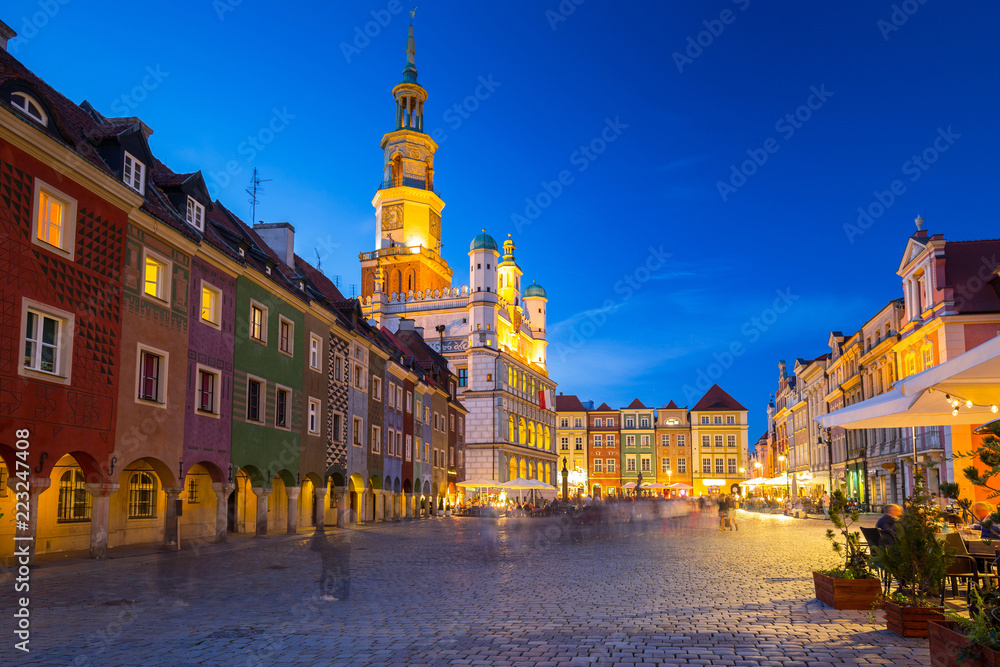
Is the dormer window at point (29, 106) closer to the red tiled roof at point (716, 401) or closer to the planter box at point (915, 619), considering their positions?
the planter box at point (915, 619)

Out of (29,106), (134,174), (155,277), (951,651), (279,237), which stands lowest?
(951,651)

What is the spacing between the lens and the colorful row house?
1759 centimetres

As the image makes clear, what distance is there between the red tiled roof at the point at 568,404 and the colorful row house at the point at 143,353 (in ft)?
314

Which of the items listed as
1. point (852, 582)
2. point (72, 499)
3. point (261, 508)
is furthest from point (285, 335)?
point (852, 582)

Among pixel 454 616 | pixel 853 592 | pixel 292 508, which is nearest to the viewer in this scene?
pixel 454 616

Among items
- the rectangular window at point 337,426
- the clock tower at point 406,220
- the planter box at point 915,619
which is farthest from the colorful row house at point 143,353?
the clock tower at point 406,220

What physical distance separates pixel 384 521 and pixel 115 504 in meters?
21.2

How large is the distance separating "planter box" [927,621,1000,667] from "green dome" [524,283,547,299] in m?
100

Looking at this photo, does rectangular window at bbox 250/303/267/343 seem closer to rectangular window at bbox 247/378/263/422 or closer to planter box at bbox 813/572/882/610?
rectangular window at bbox 247/378/263/422

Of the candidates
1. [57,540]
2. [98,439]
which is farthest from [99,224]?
[57,540]

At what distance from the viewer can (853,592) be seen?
1128 centimetres

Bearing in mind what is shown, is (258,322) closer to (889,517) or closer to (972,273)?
(889,517)

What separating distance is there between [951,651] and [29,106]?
769 inches

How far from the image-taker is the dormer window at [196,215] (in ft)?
82.6
